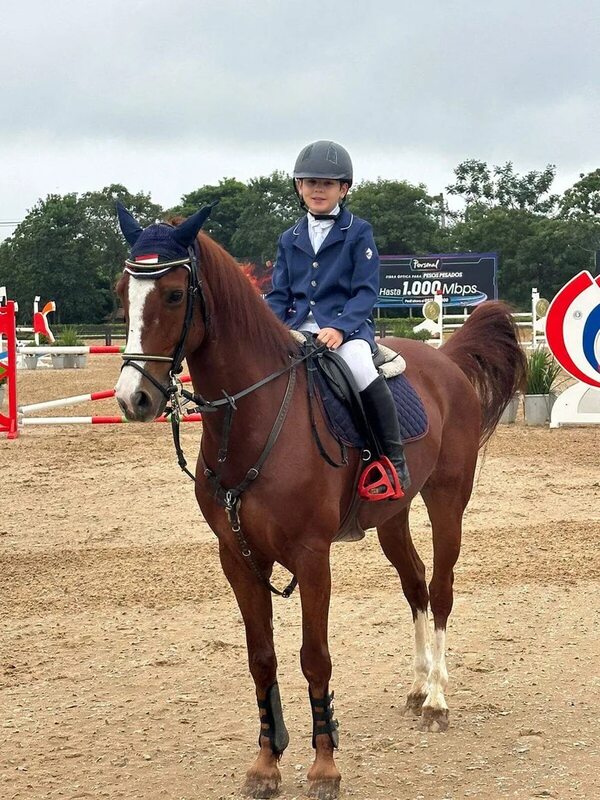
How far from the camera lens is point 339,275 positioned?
157 inches

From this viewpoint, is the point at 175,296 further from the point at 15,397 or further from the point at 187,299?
the point at 15,397

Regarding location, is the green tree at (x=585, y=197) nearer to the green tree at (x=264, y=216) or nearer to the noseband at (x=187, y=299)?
the green tree at (x=264, y=216)

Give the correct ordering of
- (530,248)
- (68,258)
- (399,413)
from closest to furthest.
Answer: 1. (399,413)
2. (68,258)
3. (530,248)

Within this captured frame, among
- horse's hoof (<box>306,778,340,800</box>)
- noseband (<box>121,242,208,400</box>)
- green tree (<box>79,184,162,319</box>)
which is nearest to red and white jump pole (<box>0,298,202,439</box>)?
horse's hoof (<box>306,778,340,800</box>)

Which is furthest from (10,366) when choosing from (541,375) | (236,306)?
(236,306)

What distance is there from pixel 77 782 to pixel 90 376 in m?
20.4

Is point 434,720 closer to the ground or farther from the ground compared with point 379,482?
closer to the ground

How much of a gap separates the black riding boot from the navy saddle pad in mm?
89

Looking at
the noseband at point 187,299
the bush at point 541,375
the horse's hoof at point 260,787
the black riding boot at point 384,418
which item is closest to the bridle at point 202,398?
the noseband at point 187,299

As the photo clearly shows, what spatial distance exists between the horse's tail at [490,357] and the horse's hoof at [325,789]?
2.35 m

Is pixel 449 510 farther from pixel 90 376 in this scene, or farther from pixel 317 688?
pixel 90 376

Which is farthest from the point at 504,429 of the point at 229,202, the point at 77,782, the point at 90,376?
the point at 229,202

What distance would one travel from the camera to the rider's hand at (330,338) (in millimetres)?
3828

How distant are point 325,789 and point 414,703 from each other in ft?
3.31
